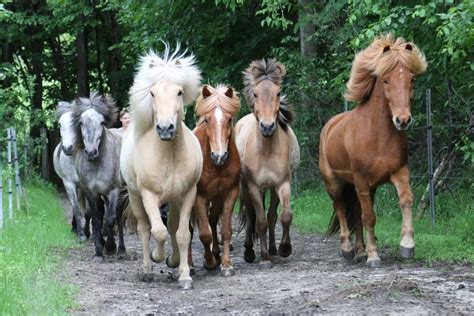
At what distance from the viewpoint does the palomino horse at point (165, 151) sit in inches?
360

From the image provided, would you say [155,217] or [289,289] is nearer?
[289,289]

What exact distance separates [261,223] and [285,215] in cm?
32

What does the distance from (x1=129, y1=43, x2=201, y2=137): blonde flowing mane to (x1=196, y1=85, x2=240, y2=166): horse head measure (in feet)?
1.72

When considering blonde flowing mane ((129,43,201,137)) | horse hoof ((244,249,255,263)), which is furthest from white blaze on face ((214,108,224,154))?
horse hoof ((244,249,255,263))

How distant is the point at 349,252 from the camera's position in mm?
10617

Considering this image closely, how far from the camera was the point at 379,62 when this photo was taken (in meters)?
9.69

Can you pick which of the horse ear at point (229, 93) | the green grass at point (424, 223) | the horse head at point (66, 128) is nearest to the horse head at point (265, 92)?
the horse ear at point (229, 93)

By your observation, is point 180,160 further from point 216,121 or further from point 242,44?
point 242,44

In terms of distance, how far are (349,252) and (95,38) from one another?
28957 mm

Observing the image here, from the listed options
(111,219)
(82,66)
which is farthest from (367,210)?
(82,66)

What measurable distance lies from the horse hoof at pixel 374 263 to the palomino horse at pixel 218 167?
1580mm

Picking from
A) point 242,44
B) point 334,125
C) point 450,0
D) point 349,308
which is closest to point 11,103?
point 242,44

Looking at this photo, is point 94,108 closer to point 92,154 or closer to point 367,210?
point 92,154

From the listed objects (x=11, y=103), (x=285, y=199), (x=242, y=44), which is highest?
(x=242, y=44)
